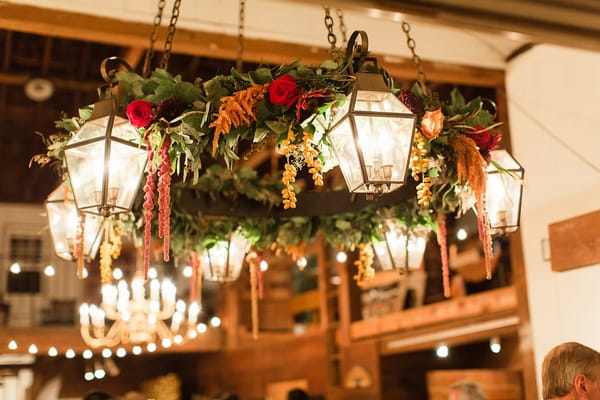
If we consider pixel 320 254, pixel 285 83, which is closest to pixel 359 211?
pixel 285 83

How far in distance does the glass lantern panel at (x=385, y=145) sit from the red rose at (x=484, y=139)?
0.70 meters

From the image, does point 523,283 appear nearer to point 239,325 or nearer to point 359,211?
point 359,211

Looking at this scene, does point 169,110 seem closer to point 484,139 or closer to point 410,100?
point 410,100

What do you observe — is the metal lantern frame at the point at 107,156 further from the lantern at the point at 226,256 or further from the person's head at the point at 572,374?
the person's head at the point at 572,374

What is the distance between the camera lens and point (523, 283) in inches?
230

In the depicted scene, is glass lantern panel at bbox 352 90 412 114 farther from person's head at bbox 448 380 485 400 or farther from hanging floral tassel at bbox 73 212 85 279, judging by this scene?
person's head at bbox 448 380 485 400

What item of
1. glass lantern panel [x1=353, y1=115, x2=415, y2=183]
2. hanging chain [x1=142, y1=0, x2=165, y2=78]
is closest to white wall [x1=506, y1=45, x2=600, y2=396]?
glass lantern panel [x1=353, y1=115, x2=415, y2=183]

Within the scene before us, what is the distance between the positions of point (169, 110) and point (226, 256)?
174 cm

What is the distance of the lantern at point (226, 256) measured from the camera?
4.78 m

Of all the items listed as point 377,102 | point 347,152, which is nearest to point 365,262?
point 347,152

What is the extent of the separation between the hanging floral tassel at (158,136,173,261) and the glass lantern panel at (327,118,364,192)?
0.69 meters

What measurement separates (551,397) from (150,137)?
2.00m

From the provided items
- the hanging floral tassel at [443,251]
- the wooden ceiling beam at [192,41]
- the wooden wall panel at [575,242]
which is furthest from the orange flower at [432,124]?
the wooden wall panel at [575,242]

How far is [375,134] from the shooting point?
2838mm
